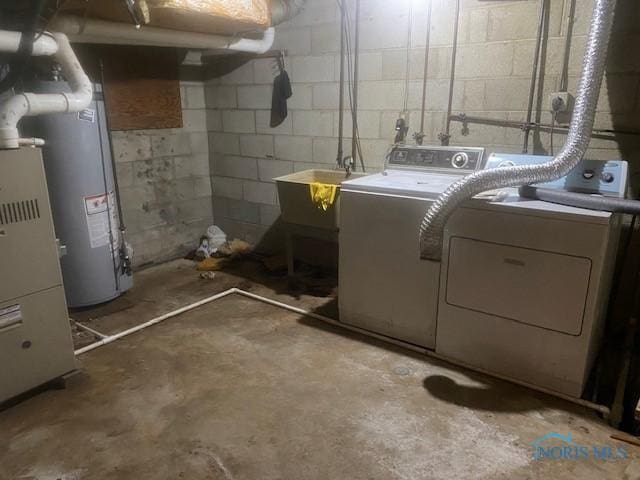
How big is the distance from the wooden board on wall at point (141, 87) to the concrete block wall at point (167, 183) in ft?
0.30

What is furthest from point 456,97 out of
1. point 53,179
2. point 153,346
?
point 53,179

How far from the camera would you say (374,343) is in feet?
8.42

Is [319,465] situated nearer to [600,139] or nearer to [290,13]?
[600,139]

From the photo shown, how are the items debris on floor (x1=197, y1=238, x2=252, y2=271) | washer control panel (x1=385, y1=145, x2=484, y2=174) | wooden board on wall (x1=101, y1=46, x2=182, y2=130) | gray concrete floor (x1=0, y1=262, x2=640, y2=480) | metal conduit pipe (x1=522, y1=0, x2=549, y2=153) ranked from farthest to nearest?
debris on floor (x1=197, y1=238, x2=252, y2=271) < wooden board on wall (x1=101, y1=46, x2=182, y2=130) < washer control panel (x1=385, y1=145, x2=484, y2=174) < metal conduit pipe (x1=522, y1=0, x2=549, y2=153) < gray concrete floor (x1=0, y1=262, x2=640, y2=480)

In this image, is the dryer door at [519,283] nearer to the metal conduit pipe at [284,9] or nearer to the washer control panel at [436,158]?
the washer control panel at [436,158]

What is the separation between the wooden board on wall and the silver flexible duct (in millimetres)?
2567

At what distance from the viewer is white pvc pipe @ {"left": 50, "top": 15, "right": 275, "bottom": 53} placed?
7.69 ft

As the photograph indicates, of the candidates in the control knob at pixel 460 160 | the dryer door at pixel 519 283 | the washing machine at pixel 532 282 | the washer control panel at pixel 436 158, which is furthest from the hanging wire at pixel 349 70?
the dryer door at pixel 519 283

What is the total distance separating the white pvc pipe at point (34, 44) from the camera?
2020 millimetres

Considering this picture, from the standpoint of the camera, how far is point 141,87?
356 cm

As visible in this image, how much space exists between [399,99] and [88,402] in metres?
2.54

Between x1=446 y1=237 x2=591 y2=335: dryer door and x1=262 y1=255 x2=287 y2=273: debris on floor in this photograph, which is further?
x1=262 y1=255 x2=287 y2=273: debris on floor

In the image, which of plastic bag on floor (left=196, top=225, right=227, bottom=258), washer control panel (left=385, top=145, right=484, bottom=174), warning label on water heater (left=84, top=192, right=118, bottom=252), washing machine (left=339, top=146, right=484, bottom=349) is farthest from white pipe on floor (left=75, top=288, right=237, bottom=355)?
washer control panel (left=385, top=145, right=484, bottom=174)

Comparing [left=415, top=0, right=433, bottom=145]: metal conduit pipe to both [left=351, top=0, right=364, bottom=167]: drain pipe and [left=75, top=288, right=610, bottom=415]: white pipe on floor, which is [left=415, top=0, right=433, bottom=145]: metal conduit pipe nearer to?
[left=351, top=0, right=364, bottom=167]: drain pipe
